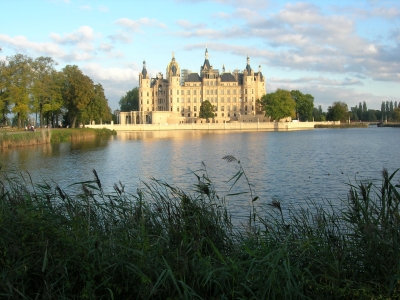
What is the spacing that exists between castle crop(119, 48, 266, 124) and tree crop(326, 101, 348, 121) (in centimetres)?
1794

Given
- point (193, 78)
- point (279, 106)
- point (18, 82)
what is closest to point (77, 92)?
point (18, 82)

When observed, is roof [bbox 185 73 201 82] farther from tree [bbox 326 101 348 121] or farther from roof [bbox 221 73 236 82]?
tree [bbox 326 101 348 121]

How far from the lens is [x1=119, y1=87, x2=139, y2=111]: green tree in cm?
13325

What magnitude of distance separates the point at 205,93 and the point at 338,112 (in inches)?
1303

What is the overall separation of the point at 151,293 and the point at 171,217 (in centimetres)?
223

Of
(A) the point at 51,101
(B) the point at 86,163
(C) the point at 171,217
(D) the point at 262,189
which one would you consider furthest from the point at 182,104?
(C) the point at 171,217

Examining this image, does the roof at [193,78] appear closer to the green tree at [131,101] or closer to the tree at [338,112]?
the green tree at [131,101]

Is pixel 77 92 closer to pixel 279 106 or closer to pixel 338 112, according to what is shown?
pixel 279 106

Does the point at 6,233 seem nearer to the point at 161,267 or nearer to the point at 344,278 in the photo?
the point at 161,267

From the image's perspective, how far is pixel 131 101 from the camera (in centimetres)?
13475

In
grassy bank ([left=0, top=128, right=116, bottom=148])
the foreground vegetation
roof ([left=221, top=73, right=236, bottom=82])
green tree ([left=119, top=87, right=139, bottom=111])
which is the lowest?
the foreground vegetation

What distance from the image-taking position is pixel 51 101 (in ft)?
173

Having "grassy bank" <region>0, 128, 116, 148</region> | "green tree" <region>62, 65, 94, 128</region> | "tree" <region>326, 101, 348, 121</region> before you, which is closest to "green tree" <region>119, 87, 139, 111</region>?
"tree" <region>326, 101, 348, 121</region>

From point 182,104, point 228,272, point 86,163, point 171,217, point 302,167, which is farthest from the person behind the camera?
point 182,104
